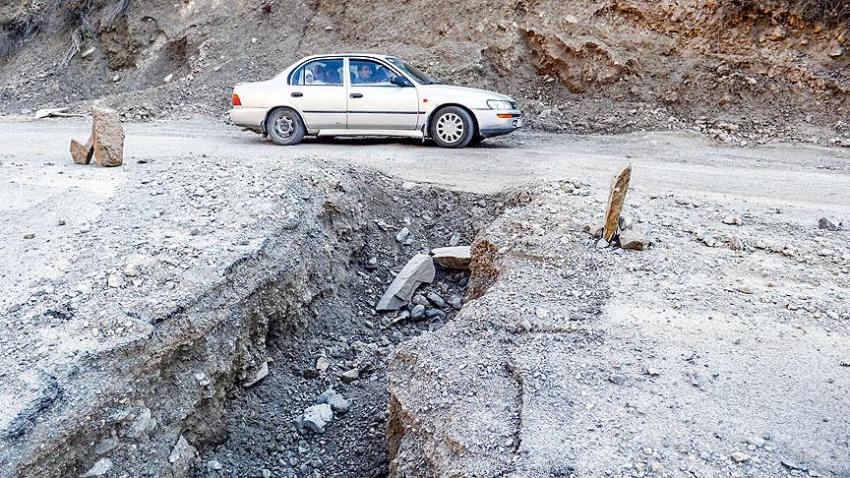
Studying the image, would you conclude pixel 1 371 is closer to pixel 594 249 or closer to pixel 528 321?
pixel 528 321

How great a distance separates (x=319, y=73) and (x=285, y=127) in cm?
101

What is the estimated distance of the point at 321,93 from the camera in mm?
11188

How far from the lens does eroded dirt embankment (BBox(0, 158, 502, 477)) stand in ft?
13.9

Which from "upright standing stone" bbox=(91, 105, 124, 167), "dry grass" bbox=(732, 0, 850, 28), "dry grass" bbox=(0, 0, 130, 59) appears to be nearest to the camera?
"upright standing stone" bbox=(91, 105, 124, 167)

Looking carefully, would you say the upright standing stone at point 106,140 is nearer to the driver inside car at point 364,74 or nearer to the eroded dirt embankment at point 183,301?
the eroded dirt embankment at point 183,301

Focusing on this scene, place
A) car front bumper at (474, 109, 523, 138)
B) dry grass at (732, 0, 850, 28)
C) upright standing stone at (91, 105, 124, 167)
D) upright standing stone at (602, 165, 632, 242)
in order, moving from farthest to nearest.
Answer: dry grass at (732, 0, 850, 28), car front bumper at (474, 109, 523, 138), upright standing stone at (91, 105, 124, 167), upright standing stone at (602, 165, 632, 242)

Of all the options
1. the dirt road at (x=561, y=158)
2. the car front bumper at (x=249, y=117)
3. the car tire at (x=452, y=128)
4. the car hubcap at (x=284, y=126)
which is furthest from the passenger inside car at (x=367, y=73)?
the car front bumper at (x=249, y=117)

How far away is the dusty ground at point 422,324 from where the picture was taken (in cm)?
390

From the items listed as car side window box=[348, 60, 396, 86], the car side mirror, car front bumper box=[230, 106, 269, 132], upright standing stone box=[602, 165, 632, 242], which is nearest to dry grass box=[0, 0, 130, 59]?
car front bumper box=[230, 106, 269, 132]

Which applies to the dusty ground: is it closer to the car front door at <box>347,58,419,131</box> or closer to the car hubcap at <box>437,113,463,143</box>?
the car hubcap at <box>437,113,463,143</box>

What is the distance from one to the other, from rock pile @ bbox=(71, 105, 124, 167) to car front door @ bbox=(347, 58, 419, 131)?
3736 mm

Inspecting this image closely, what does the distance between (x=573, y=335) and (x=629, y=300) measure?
66 cm

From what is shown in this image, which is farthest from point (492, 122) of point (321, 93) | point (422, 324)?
point (422, 324)

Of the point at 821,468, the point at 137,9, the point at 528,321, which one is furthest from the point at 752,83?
the point at 137,9
